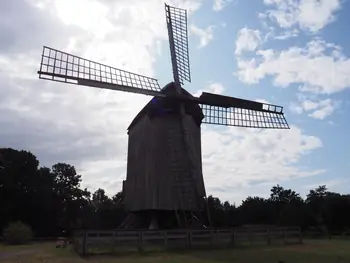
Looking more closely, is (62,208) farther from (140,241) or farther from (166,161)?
(140,241)

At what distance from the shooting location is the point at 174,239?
21062 millimetres

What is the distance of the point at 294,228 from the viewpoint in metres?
26.1

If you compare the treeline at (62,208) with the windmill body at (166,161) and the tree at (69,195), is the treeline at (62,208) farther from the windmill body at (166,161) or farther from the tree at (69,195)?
the windmill body at (166,161)

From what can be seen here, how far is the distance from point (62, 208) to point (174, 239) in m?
36.4

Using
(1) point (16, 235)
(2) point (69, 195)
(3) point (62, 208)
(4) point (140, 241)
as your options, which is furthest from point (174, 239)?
(2) point (69, 195)

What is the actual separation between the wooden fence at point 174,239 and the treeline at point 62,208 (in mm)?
15709

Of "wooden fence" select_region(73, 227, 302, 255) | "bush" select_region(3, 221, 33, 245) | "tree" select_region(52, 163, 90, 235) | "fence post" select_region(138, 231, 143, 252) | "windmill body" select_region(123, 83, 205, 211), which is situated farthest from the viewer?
"tree" select_region(52, 163, 90, 235)

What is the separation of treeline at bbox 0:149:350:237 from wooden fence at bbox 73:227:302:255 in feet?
51.5

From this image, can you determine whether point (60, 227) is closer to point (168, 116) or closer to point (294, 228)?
point (168, 116)

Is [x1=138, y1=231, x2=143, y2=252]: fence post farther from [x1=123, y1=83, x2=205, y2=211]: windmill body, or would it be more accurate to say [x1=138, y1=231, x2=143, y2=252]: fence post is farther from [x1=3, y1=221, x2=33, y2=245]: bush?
[x1=3, y1=221, x2=33, y2=245]: bush

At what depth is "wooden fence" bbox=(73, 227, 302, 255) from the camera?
18.8 metres

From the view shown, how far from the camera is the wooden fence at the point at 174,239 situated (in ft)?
61.7

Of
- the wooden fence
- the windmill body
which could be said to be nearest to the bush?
the windmill body

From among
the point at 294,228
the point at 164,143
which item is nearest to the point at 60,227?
the point at 164,143
